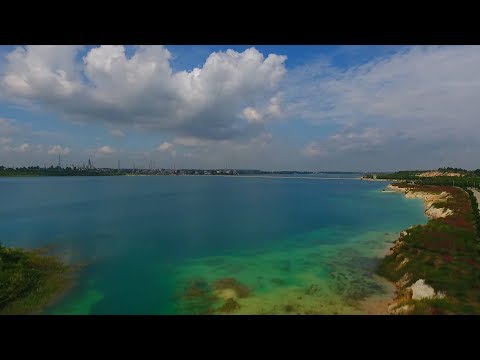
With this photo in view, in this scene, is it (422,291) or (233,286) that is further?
(233,286)

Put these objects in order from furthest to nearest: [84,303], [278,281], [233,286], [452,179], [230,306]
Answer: [452,179] < [278,281] < [233,286] < [84,303] < [230,306]

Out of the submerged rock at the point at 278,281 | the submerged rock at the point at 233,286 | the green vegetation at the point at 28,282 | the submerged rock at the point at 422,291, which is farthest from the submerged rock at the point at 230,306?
the green vegetation at the point at 28,282

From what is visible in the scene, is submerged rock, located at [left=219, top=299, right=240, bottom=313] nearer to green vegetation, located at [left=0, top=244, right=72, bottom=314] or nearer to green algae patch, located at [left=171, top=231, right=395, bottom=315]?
green algae patch, located at [left=171, top=231, right=395, bottom=315]

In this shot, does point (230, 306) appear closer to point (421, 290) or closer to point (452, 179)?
point (421, 290)

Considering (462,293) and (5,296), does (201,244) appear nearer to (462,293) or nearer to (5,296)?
(5,296)

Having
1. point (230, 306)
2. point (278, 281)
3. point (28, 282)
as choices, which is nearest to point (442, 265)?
point (278, 281)

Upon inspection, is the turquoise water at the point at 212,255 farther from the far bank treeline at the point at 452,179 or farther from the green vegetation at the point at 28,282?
the far bank treeline at the point at 452,179

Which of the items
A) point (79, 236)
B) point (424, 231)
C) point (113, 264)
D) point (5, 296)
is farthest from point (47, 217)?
point (424, 231)
